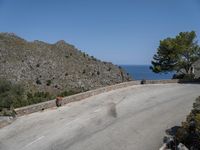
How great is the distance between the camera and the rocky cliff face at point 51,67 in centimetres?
5141

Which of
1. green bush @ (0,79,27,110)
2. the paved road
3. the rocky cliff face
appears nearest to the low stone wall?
the paved road

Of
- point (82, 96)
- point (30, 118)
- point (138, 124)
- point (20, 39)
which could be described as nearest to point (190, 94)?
point (82, 96)

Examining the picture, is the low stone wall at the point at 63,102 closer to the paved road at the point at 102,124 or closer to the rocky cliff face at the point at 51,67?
the paved road at the point at 102,124

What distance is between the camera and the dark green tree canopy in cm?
4456

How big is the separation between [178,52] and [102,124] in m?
27.7

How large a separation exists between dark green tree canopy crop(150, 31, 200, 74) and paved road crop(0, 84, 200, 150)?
1767cm

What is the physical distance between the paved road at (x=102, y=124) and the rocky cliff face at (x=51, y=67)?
24.8 metres

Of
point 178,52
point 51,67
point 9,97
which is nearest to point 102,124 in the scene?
point 9,97

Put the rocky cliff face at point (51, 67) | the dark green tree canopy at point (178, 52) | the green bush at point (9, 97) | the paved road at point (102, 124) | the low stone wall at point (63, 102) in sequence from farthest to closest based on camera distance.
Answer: the rocky cliff face at point (51, 67) → the dark green tree canopy at point (178, 52) → the green bush at point (9, 97) → the low stone wall at point (63, 102) → the paved road at point (102, 124)

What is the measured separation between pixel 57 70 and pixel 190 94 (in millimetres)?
31792

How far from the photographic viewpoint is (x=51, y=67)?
56.9 meters

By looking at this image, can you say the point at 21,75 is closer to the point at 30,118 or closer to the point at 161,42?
the point at 161,42

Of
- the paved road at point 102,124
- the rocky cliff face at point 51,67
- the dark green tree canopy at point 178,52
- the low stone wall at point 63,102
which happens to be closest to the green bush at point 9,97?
the low stone wall at point 63,102

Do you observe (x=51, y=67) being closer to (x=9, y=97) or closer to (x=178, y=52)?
(x=178, y=52)
